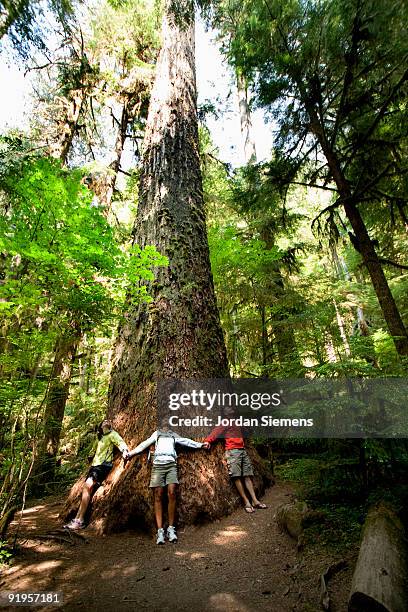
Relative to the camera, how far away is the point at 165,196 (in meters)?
5.48

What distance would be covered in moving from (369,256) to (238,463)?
4.06 metres

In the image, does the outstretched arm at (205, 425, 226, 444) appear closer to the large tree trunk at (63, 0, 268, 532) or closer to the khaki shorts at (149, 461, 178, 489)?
the large tree trunk at (63, 0, 268, 532)

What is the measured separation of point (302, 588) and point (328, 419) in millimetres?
1650

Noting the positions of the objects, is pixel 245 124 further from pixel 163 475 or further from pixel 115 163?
pixel 163 475

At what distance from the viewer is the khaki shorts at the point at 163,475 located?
3.75 metres

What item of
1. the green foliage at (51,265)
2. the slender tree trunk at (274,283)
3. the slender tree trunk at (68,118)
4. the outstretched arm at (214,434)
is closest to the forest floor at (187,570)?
the green foliage at (51,265)

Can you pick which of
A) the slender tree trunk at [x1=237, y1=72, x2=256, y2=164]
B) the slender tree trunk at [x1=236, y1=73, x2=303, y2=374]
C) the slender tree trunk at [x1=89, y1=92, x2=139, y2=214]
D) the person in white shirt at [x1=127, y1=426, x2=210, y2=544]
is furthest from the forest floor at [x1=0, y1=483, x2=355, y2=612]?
the slender tree trunk at [x1=237, y1=72, x2=256, y2=164]

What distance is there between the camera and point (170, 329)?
4570mm

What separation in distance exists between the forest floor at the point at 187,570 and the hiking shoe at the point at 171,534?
73 millimetres

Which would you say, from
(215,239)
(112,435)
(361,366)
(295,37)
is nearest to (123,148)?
(215,239)

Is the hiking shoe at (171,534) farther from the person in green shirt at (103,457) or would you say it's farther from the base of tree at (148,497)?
the person in green shirt at (103,457)

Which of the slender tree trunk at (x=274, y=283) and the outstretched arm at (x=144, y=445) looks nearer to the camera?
the outstretched arm at (x=144, y=445)

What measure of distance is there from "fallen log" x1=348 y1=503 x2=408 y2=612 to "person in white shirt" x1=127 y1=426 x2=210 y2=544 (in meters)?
1.96

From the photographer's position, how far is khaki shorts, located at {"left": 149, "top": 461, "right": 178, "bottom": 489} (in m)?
3.75
